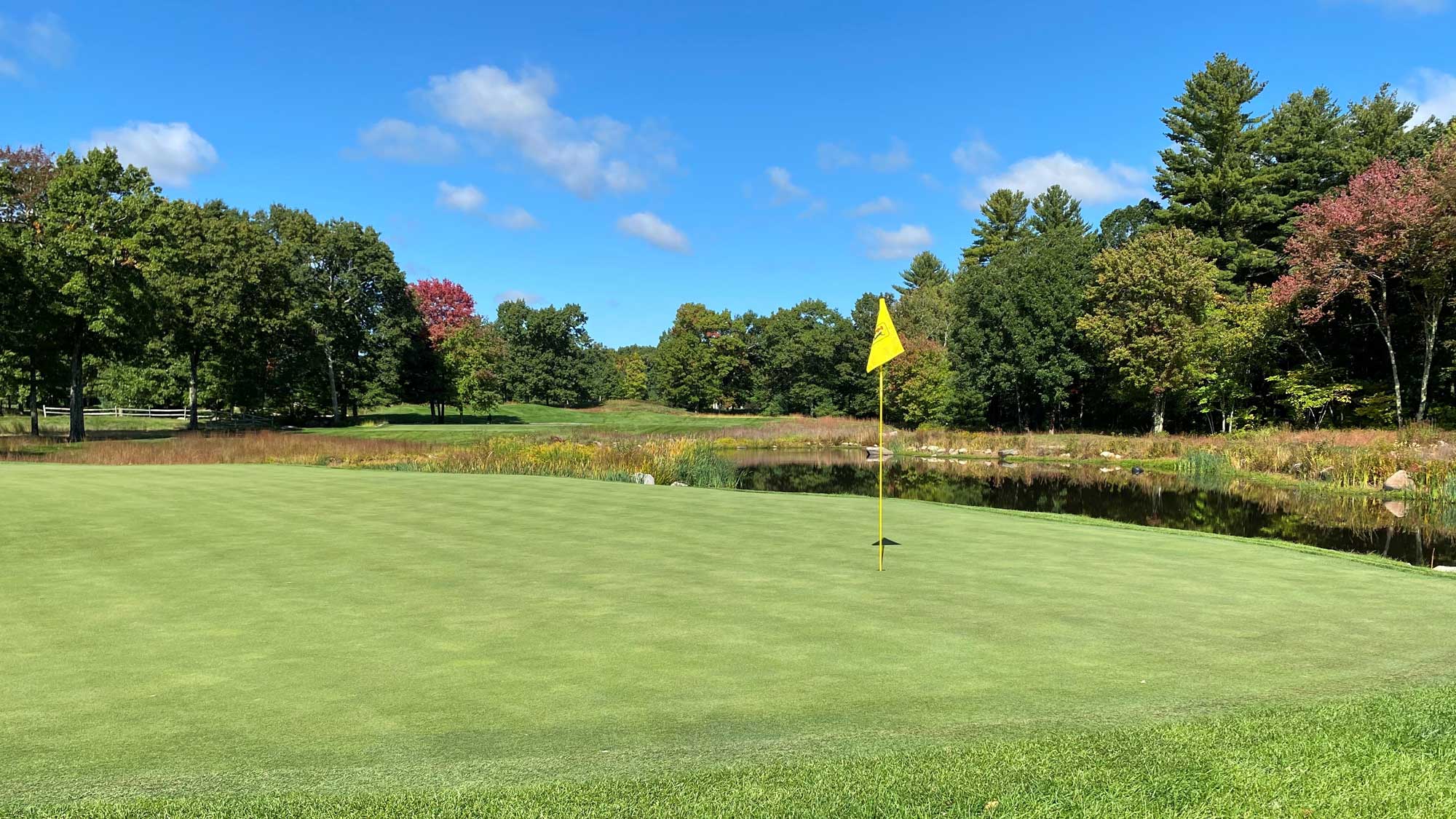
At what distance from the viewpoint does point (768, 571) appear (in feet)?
26.6

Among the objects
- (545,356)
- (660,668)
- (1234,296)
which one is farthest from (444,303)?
(660,668)

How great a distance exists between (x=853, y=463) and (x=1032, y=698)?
34.2 meters

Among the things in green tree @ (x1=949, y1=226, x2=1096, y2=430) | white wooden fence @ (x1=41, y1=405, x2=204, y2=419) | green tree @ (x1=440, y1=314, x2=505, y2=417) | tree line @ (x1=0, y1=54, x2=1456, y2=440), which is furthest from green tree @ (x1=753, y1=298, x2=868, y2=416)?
white wooden fence @ (x1=41, y1=405, x2=204, y2=419)

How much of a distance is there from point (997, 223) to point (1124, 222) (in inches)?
983

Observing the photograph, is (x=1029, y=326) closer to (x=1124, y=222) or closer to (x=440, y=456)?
(x=1124, y=222)

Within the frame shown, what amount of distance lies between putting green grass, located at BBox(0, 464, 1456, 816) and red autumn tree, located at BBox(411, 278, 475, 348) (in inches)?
2932

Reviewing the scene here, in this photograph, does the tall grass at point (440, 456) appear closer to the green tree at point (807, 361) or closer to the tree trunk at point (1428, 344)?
the tree trunk at point (1428, 344)

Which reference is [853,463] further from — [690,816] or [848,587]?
[690,816]

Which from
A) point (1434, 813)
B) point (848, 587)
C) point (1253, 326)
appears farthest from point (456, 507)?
point (1253, 326)

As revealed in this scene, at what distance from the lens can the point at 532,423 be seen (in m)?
61.9

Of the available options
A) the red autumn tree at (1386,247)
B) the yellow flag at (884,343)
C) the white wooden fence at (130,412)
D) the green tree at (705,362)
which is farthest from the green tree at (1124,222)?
the white wooden fence at (130,412)

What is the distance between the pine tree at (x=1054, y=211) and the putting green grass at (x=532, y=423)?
34535mm

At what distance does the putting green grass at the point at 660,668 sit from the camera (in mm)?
3664

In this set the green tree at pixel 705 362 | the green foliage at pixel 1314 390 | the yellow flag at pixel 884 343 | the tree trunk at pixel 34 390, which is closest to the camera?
the yellow flag at pixel 884 343
